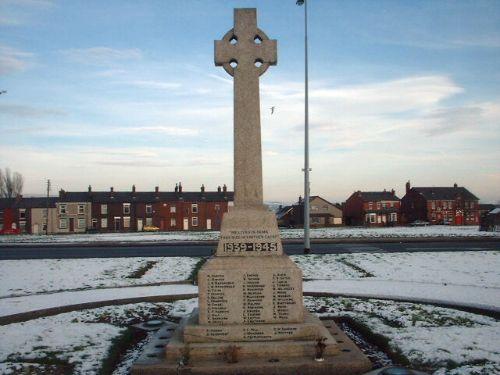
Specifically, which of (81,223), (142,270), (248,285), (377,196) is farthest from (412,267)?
(377,196)

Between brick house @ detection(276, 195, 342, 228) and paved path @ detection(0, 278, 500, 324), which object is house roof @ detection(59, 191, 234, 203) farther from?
paved path @ detection(0, 278, 500, 324)

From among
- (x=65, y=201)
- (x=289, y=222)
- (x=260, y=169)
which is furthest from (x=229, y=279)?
(x=289, y=222)

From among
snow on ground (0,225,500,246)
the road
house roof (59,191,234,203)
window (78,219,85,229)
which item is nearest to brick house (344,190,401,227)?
house roof (59,191,234,203)

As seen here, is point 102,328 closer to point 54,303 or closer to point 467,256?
point 54,303

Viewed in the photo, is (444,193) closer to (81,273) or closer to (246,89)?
(81,273)

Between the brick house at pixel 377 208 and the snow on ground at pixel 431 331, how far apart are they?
224ft

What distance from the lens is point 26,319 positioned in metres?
10.0

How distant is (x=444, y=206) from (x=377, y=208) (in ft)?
37.7

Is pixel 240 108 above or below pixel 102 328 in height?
above

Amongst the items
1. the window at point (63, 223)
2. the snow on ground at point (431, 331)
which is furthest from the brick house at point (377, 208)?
the snow on ground at point (431, 331)

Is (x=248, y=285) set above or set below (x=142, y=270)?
above

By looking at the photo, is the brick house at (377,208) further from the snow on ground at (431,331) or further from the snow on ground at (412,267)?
the snow on ground at (431,331)

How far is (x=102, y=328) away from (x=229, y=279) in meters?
3.47

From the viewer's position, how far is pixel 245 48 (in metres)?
7.98
